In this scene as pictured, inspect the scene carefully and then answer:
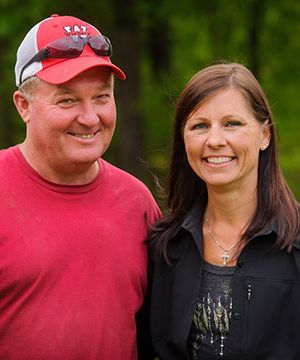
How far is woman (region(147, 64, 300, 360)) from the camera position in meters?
2.50

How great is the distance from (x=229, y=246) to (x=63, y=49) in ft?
5.25

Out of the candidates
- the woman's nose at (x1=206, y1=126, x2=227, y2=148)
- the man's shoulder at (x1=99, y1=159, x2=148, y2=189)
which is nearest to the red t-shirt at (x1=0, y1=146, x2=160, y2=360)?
the man's shoulder at (x1=99, y1=159, x2=148, y2=189)

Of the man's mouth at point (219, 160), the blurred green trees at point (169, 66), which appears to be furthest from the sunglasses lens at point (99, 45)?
the blurred green trees at point (169, 66)

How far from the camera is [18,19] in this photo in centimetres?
926

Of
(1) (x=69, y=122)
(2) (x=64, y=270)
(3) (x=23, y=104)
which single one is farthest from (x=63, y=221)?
(3) (x=23, y=104)

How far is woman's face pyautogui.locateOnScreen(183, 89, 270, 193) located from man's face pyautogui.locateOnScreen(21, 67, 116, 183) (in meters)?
0.61

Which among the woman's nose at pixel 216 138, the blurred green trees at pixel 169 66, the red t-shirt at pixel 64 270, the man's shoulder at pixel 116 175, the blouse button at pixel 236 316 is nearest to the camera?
the red t-shirt at pixel 64 270

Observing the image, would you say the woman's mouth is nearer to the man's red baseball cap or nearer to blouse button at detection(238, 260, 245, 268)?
blouse button at detection(238, 260, 245, 268)

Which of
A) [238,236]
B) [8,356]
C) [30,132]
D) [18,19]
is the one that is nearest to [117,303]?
[8,356]

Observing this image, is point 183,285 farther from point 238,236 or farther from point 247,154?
point 247,154

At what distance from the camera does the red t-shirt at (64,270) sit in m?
2.41

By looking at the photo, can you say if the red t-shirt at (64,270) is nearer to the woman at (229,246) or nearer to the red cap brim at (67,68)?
the woman at (229,246)

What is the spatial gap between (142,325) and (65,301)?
774 millimetres

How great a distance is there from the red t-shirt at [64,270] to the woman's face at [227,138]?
68cm
